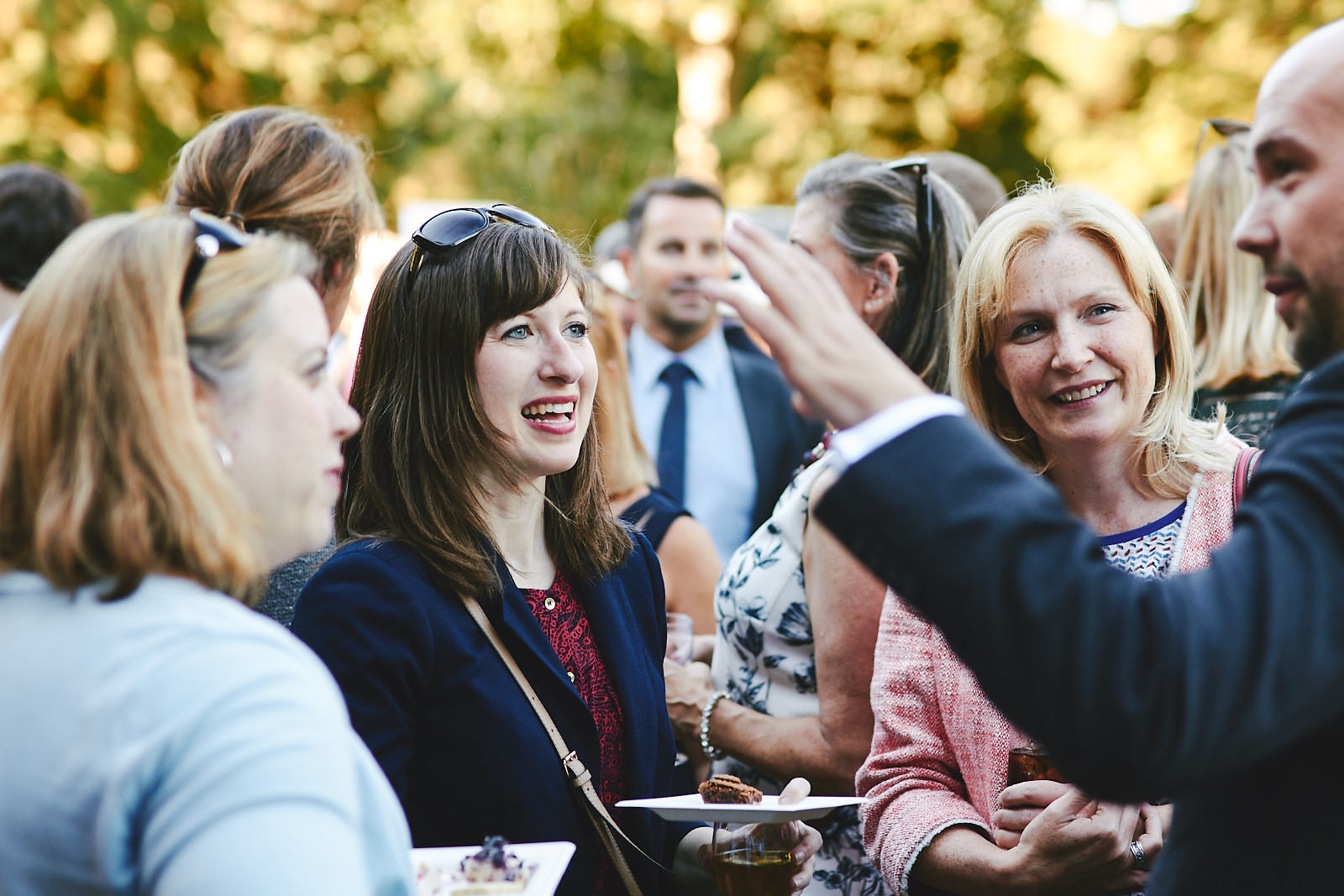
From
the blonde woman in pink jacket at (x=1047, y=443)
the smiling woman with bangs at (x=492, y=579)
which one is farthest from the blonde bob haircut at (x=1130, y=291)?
the smiling woman with bangs at (x=492, y=579)

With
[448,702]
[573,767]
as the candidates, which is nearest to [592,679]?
[573,767]

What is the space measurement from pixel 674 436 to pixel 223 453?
411 cm

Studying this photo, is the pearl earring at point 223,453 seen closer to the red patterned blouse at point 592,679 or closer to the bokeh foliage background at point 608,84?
the red patterned blouse at point 592,679

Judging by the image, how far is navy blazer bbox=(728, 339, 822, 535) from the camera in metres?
5.36

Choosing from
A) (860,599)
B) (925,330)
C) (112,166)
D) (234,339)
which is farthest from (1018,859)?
(112,166)

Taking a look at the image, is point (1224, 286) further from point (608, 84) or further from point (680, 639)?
point (608, 84)

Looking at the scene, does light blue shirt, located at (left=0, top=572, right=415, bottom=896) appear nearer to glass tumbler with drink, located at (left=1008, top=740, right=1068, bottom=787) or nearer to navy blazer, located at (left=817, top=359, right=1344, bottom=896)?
navy blazer, located at (left=817, top=359, right=1344, bottom=896)

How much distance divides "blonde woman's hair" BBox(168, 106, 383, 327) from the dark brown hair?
0.27 meters

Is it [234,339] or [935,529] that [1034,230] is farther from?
[234,339]

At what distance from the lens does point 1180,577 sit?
1251 mm

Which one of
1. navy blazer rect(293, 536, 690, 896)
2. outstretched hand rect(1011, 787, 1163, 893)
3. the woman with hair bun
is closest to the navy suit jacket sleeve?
outstretched hand rect(1011, 787, 1163, 893)

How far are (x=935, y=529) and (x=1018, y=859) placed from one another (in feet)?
4.40

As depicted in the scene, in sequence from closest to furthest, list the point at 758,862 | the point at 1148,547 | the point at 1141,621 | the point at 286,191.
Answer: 1. the point at 1141,621
2. the point at 758,862
3. the point at 1148,547
4. the point at 286,191

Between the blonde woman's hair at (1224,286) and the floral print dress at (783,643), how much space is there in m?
1.62
